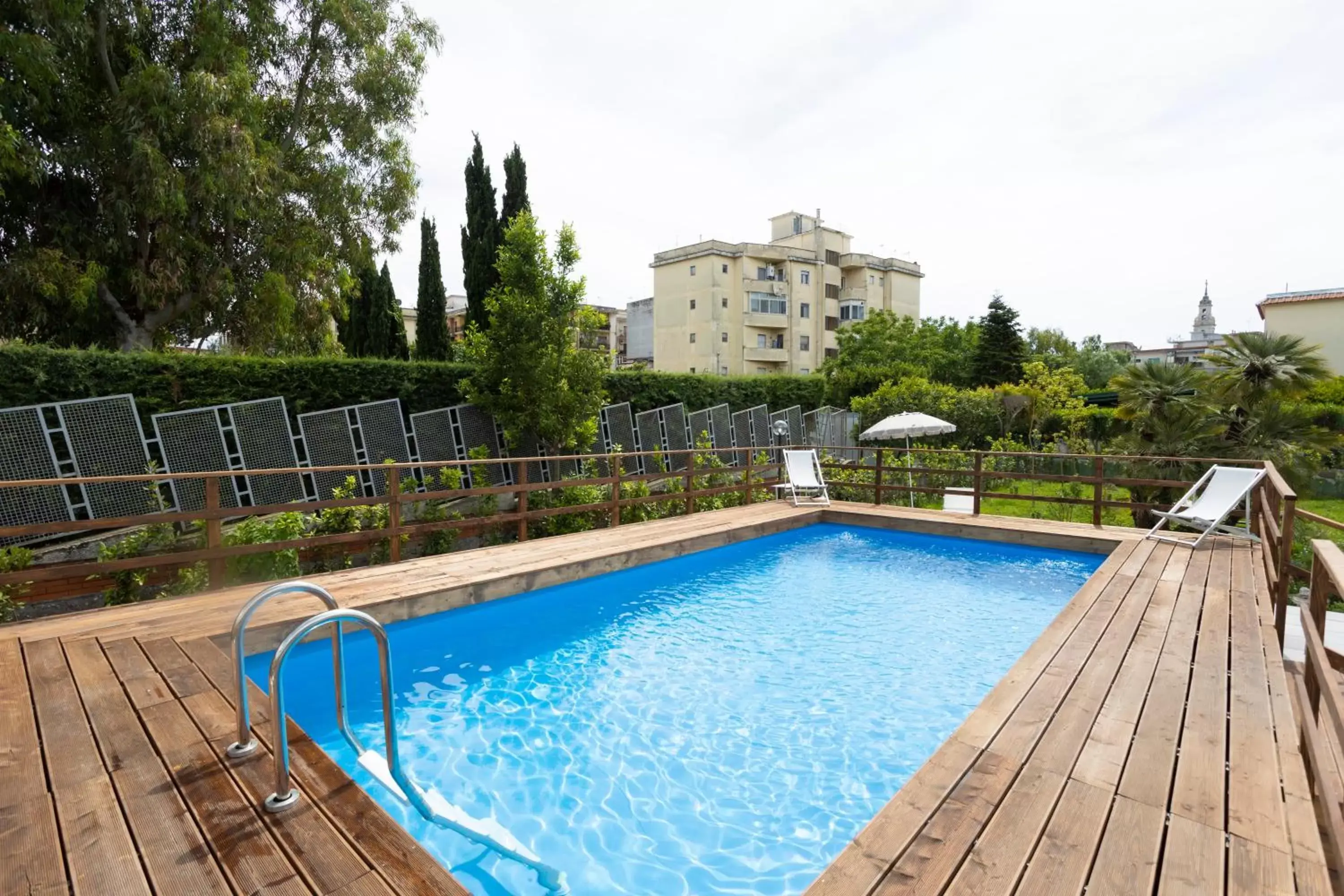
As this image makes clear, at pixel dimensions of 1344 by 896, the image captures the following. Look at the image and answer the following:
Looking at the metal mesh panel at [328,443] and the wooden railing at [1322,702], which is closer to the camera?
the wooden railing at [1322,702]

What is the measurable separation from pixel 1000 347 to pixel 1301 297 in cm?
1300

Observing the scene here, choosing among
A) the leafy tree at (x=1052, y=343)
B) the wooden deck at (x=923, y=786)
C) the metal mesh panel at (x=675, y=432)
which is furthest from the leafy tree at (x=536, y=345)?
the leafy tree at (x=1052, y=343)

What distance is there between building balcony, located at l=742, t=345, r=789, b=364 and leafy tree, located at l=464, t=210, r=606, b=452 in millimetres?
26954

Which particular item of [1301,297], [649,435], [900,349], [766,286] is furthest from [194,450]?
[1301,297]

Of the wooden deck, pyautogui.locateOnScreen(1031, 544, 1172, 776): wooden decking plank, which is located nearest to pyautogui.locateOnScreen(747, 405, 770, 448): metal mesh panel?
pyautogui.locateOnScreen(1031, 544, 1172, 776): wooden decking plank

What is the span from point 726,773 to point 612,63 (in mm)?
8395

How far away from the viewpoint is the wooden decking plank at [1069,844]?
5.76ft

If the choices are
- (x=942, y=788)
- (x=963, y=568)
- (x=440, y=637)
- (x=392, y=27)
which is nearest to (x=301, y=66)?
(x=392, y=27)

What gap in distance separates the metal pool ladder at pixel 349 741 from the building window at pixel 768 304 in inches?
1364

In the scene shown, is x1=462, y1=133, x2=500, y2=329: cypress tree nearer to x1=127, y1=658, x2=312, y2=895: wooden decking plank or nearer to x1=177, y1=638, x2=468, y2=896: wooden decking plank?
x1=127, y1=658, x2=312, y2=895: wooden decking plank

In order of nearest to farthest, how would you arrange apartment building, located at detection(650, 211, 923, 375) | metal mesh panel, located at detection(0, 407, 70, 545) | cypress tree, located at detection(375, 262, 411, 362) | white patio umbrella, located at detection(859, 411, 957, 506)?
metal mesh panel, located at detection(0, 407, 70, 545) → white patio umbrella, located at detection(859, 411, 957, 506) → cypress tree, located at detection(375, 262, 411, 362) → apartment building, located at detection(650, 211, 923, 375)

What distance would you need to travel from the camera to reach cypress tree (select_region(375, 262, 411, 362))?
18.2 m

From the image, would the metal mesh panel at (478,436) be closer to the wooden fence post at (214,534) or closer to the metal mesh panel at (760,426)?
the wooden fence post at (214,534)

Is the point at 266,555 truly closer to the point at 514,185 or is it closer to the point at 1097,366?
the point at 514,185
